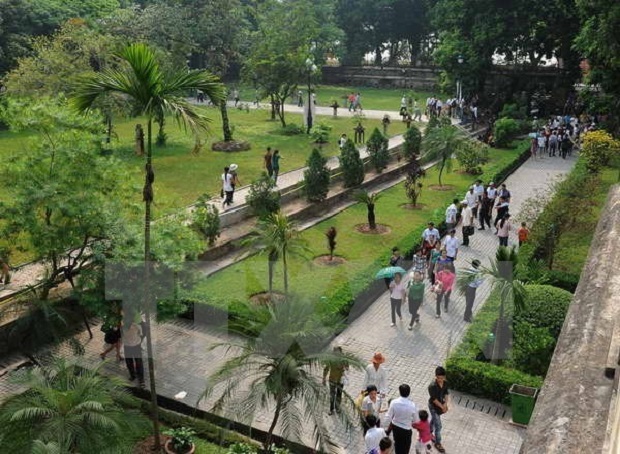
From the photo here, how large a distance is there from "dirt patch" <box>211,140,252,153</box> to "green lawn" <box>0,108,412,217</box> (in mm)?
302

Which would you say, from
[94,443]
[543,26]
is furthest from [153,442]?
[543,26]

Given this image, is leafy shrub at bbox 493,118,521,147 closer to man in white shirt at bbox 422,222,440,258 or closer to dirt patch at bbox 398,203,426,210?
dirt patch at bbox 398,203,426,210

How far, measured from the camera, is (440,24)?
3803cm

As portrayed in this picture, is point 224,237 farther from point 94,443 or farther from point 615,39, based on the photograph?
point 615,39

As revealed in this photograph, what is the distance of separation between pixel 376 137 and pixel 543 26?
14.8 metres

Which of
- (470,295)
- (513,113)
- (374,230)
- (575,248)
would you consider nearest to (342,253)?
(374,230)

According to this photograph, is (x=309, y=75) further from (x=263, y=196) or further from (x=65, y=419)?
(x=65, y=419)

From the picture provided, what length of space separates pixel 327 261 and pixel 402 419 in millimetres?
7779

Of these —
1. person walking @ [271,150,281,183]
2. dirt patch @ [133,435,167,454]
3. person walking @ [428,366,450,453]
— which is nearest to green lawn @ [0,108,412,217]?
person walking @ [271,150,281,183]

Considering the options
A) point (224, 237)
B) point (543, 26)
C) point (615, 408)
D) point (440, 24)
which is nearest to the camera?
point (615, 408)

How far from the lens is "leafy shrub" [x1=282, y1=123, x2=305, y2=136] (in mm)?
30616

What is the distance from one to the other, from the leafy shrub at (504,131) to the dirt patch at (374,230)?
14.3m

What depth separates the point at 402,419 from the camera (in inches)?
343

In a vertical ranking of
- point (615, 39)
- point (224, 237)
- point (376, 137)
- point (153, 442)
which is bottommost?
point (153, 442)
